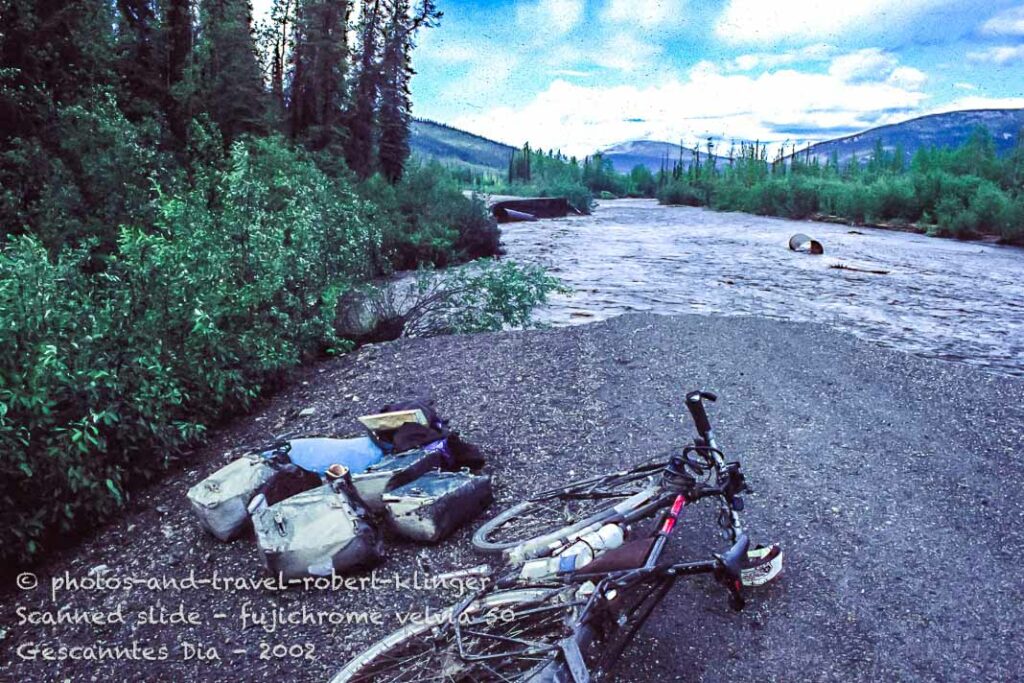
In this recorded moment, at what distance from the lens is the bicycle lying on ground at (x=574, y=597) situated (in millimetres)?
2914

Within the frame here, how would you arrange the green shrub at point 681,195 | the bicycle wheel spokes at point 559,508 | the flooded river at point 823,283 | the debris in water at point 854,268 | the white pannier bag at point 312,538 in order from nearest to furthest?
the white pannier bag at point 312,538
the bicycle wheel spokes at point 559,508
the flooded river at point 823,283
the debris in water at point 854,268
the green shrub at point 681,195

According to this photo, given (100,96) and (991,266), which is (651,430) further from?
(991,266)

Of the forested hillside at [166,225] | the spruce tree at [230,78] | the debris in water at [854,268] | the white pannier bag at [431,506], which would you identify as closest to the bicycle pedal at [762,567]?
the white pannier bag at [431,506]

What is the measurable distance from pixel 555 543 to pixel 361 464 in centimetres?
193

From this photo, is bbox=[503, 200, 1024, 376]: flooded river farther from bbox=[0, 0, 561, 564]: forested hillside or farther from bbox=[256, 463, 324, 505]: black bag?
bbox=[256, 463, 324, 505]: black bag

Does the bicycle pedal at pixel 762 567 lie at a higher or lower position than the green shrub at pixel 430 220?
lower

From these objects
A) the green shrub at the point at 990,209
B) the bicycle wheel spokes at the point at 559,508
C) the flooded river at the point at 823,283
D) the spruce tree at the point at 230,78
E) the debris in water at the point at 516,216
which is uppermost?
the spruce tree at the point at 230,78

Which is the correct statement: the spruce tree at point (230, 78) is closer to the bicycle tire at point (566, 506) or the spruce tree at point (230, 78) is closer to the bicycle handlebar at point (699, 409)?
the bicycle tire at point (566, 506)

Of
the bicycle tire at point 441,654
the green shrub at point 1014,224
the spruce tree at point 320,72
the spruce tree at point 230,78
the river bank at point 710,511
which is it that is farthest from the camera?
the green shrub at point 1014,224

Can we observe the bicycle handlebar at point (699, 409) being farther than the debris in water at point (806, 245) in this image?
No

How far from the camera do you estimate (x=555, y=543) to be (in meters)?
3.68

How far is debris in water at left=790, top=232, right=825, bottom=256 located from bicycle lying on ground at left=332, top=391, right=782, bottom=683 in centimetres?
2322

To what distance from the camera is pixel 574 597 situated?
3.08m

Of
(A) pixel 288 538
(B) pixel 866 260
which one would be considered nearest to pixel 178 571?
(A) pixel 288 538
